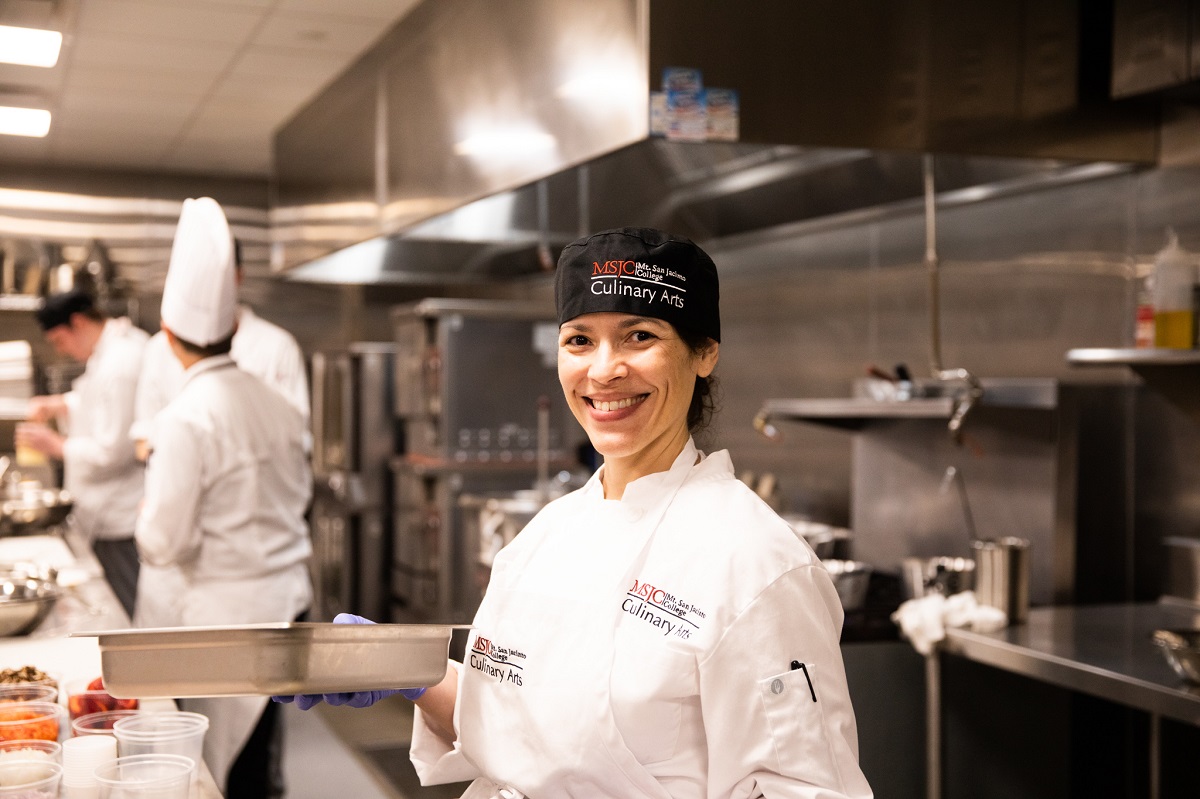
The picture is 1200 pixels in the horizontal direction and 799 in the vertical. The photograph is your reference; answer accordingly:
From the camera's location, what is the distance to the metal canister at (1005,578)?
292 centimetres

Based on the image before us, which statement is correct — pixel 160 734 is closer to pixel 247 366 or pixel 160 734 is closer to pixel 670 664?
pixel 670 664

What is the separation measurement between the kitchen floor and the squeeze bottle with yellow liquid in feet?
8.51

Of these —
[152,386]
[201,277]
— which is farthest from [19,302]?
[201,277]

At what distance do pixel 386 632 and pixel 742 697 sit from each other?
44 centimetres

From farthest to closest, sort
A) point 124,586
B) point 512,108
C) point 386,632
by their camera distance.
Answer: point 124,586, point 512,108, point 386,632

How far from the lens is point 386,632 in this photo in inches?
58.0

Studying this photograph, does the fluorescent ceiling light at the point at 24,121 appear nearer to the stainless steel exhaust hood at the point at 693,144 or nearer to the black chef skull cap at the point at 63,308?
the black chef skull cap at the point at 63,308

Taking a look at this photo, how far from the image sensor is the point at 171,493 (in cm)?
295

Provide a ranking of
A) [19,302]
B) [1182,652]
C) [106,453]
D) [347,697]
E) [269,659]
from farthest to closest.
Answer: [19,302] < [106,453] < [1182,652] < [347,697] < [269,659]

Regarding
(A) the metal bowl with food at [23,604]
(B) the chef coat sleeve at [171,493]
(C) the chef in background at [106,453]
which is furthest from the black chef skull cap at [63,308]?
(A) the metal bowl with food at [23,604]

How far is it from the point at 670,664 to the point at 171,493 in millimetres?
1924

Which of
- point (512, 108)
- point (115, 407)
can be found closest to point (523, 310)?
point (115, 407)

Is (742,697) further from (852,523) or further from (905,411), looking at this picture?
(852,523)

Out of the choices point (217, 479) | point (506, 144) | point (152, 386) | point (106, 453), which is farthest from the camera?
point (152, 386)
